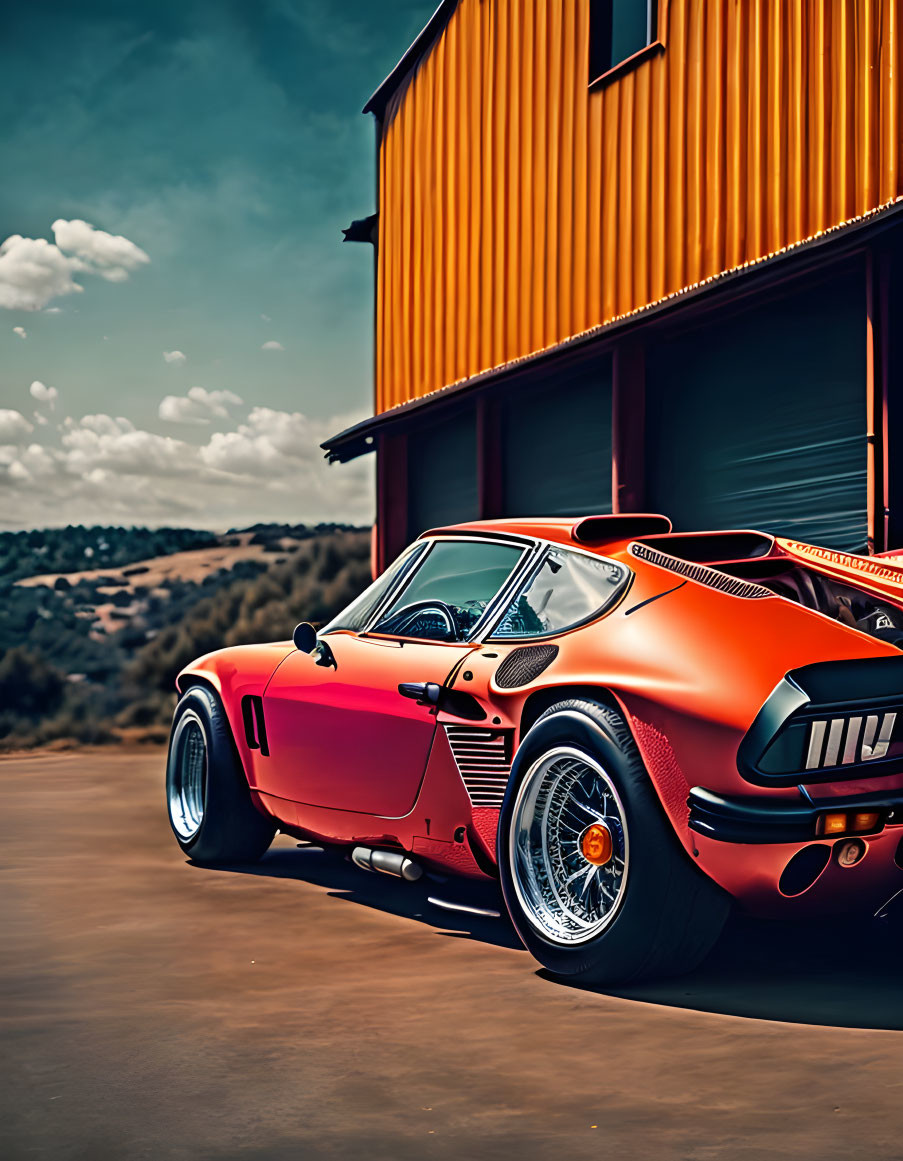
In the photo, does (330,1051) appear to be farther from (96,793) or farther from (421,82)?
(421,82)

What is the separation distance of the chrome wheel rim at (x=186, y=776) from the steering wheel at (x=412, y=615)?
149cm

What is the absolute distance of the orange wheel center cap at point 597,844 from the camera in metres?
4.09

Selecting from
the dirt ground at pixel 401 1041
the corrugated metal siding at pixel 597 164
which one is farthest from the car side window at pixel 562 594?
the corrugated metal siding at pixel 597 164

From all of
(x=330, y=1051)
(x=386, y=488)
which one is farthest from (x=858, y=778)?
(x=386, y=488)

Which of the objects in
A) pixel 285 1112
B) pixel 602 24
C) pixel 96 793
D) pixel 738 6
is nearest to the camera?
pixel 285 1112

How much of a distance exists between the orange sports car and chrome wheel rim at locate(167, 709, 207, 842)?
1.10 m

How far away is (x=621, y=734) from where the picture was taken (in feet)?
13.2

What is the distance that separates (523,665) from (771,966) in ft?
3.98

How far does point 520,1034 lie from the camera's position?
12.0 ft

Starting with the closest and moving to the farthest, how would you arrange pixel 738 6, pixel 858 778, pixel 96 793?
1. pixel 858 778
2. pixel 738 6
3. pixel 96 793

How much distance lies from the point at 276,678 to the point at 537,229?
7.05 m

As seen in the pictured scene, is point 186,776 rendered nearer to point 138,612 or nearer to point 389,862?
point 389,862

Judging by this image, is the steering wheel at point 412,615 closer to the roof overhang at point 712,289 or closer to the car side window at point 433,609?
the car side window at point 433,609

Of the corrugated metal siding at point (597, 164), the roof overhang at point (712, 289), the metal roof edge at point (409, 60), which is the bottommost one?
the roof overhang at point (712, 289)
